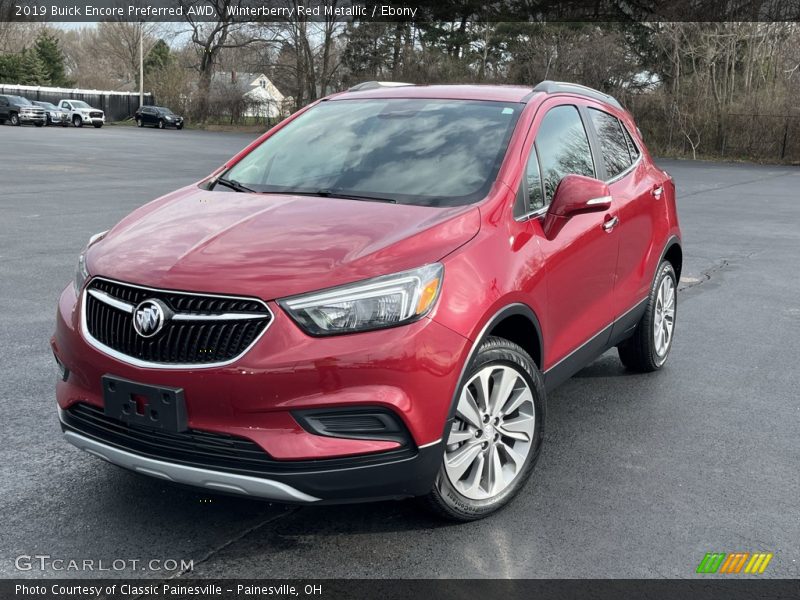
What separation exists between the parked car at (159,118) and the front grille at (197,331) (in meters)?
57.2

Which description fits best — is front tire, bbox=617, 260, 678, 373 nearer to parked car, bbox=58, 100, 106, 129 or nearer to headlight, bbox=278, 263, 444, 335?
headlight, bbox=278, 263, 444, 335

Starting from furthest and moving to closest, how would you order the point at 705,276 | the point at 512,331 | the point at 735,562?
the point at 705,276 < the point at 512,331 < the point at 735,562

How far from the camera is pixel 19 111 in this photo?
167 feet

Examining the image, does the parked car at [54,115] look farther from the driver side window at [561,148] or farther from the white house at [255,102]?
the driver side window at [561,148]

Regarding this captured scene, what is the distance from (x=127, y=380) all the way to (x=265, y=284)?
617 mm

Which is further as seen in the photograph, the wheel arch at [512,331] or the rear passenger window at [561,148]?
the rear passenger window at [561,148]

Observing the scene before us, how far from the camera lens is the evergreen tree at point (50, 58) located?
8238 centimetres

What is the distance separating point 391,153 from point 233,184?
2.72 ft

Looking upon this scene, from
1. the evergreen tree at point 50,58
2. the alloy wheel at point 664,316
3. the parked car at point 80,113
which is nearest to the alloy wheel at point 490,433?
the alloy wheel at point 664,316

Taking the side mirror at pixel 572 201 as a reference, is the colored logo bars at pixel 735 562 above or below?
below

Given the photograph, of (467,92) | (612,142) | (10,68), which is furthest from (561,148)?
Answer: (10,68)

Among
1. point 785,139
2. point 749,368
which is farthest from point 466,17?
point 749,368

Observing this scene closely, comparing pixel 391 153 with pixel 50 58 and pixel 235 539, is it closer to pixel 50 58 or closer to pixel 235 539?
pixel 235 539

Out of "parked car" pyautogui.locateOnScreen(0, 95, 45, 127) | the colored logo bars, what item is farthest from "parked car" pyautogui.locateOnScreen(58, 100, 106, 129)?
the colored logo bars
